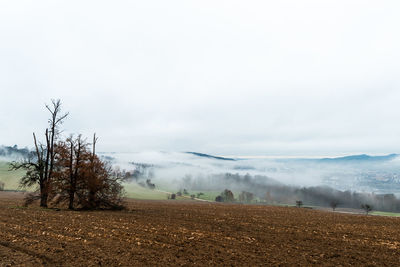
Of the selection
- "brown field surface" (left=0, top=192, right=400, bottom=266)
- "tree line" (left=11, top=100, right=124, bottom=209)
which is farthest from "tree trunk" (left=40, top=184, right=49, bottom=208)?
"brown field surface" (left=0, top=192, right=400, bottom=266)

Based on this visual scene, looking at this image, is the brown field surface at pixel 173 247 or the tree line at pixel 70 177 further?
the tree line at pixel 70 177

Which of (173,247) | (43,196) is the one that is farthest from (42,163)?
(173,247)

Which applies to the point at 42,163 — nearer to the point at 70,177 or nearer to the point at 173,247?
the point at 70,177

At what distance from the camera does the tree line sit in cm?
3212

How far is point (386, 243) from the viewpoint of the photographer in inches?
674

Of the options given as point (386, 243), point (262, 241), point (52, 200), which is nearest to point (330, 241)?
point (386, 243)

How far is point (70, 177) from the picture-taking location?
32.3 metres

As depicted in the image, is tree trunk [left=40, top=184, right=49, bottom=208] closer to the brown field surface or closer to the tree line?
the tree line

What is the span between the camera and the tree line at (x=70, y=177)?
105 feet

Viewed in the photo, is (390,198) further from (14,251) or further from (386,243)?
(14,251)

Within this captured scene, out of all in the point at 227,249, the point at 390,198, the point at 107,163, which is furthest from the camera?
the point at 390,198

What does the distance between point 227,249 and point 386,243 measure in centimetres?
1149

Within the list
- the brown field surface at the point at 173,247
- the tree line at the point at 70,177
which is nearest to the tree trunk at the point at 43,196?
the tree line at the point at 70,177

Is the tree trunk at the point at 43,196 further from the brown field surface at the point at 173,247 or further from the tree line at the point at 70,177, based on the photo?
the brown field surface at the point at 173,247
